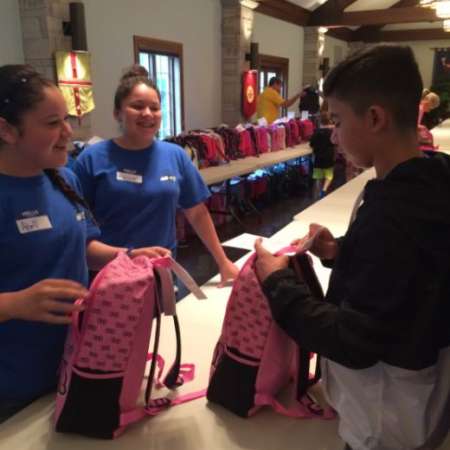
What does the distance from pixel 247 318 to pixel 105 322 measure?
0.28m

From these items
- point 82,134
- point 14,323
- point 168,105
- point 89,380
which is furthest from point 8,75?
point 168,105

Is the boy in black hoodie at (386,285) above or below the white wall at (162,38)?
below

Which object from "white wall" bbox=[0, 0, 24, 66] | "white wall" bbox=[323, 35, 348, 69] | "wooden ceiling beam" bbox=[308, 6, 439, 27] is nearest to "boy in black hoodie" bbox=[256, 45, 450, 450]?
"white wall" bbox=[0, 0, 24, 66]

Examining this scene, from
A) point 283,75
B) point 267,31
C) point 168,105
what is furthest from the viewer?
point 283,75

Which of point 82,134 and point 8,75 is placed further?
point 82,134

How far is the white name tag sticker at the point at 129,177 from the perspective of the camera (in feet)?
5.42

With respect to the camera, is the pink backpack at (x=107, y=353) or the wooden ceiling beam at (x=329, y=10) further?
the wooden ceiling beam at (x=329, y=10)

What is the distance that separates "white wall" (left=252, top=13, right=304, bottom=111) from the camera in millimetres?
8570

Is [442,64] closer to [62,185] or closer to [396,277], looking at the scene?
[62,185]

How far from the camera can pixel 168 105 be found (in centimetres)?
648

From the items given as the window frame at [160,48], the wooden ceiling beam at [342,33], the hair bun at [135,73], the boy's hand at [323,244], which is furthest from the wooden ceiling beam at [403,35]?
the boy's hand at [323,244]

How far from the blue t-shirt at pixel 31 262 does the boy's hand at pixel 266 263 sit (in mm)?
418

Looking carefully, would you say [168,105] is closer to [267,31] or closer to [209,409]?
[267,31]

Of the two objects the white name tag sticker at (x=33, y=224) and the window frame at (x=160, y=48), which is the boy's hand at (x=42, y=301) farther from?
the window frame at (x=160, y=48)
